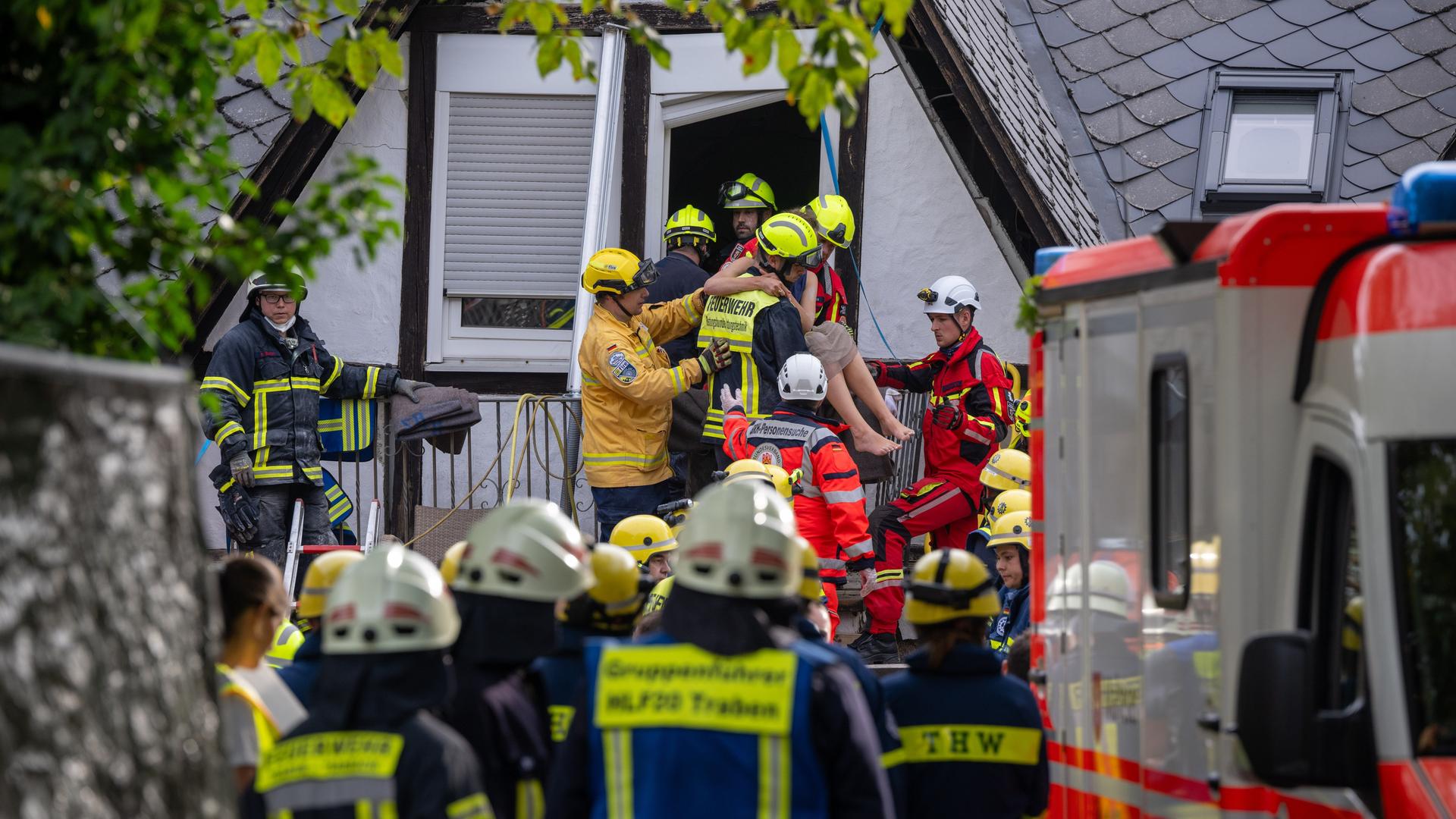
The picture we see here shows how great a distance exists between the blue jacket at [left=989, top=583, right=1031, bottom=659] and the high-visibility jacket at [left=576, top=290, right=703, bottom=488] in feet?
9.16

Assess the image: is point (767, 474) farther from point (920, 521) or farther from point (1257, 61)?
point (1257, 61)

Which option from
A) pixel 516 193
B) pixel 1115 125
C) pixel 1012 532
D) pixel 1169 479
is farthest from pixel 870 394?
pixel 1169 479

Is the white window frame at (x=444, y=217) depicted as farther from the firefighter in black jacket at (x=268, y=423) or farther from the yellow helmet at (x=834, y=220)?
the yellow helmet at (x=834, y=220)

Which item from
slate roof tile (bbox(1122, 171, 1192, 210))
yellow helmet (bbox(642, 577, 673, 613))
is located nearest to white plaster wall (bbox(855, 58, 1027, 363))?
slate roof tile (bbox(1122, 171, 1192, 210))

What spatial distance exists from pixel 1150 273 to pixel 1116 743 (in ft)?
4.35

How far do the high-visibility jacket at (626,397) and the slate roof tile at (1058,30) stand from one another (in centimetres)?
484

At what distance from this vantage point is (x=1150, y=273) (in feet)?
16.4

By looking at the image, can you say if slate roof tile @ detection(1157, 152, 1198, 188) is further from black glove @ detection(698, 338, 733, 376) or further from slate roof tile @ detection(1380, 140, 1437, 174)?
black glove @ detection(698, 338, 733, 376)

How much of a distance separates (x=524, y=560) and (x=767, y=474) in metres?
5.11

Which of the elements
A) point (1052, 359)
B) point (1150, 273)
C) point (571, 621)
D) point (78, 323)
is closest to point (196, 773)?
point (78, 323)

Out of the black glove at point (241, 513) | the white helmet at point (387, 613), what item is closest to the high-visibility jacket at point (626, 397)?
the black glove at point (241, 513)

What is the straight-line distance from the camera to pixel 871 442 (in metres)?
10.8

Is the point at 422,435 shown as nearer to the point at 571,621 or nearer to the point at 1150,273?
the point at 571,621

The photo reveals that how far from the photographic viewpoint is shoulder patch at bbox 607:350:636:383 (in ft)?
35.3
